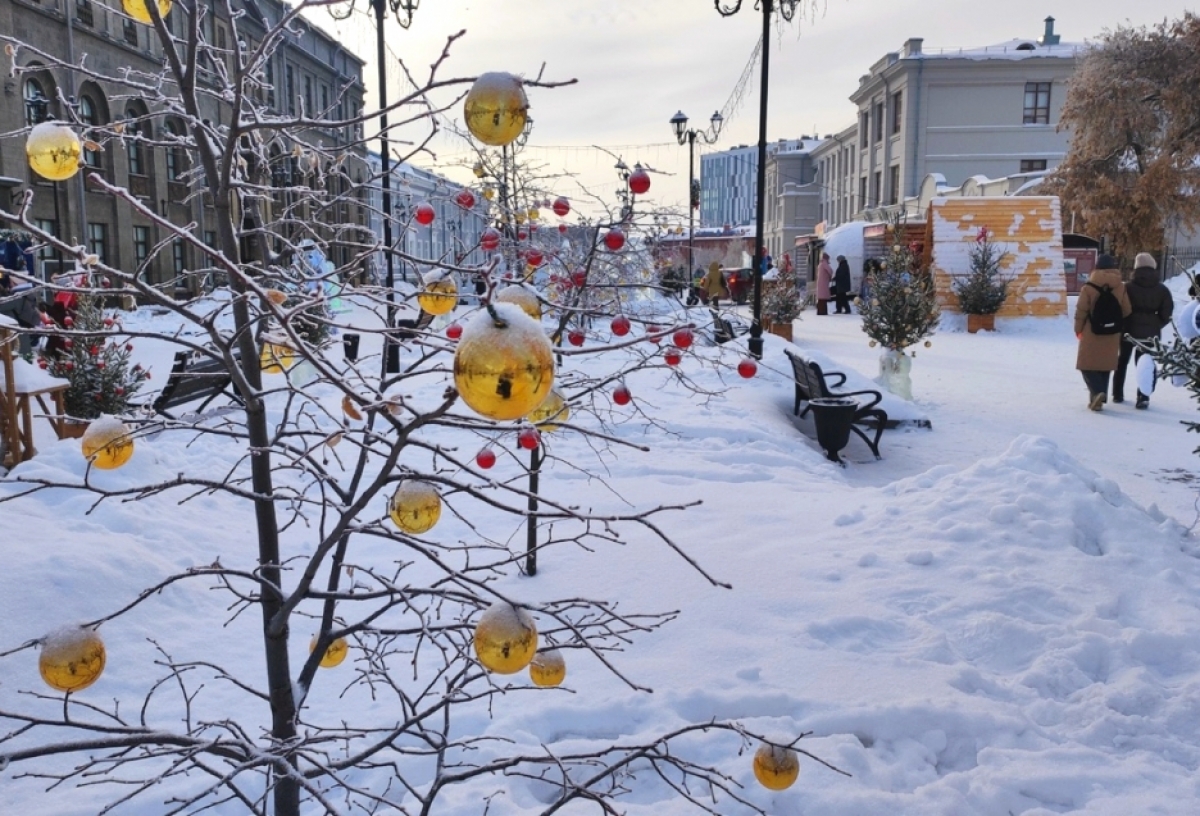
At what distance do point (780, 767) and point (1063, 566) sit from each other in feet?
11.2

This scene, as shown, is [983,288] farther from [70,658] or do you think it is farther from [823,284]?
[70,658]

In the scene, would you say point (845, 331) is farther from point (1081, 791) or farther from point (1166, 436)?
point (1081, 791)

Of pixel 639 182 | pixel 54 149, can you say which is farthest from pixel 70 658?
pixel 639 182

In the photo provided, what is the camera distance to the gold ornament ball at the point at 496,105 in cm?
157

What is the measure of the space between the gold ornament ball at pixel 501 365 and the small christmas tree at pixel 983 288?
2133cm

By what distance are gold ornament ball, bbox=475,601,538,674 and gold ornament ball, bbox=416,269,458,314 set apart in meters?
0.67

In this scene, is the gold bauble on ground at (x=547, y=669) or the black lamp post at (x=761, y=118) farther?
the black lamp post at (x=761, y=118)

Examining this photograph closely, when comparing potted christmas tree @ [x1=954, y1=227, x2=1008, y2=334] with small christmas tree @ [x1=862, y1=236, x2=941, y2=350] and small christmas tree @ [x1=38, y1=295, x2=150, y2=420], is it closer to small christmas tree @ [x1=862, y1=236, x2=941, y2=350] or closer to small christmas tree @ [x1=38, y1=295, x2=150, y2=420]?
small christmas tree @ [x1=862, y1=236, x2=941, y2=350]

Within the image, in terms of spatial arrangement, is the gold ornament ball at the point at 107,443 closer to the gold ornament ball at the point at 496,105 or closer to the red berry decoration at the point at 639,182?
the gold ornament ball at the point at 496,105

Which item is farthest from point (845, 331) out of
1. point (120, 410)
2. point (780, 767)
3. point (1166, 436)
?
point (780, 767)

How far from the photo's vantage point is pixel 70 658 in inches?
67.7

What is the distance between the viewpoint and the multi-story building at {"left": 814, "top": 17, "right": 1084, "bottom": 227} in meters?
45.9

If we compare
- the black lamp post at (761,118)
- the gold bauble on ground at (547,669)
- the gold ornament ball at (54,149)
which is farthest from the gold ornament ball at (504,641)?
the black lamp post at (761,118)

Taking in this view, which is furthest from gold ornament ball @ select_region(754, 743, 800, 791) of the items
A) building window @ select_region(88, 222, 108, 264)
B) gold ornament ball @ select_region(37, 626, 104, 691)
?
building window @ select_region(88, 222, 108, 264)
